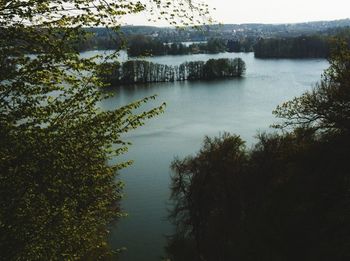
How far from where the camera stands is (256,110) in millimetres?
43500

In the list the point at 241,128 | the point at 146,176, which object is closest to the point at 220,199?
the point at 146,176

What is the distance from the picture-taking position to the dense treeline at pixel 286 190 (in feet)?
31.2

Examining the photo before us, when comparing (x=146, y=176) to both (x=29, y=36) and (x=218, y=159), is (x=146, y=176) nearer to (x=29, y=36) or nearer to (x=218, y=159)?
(x=218, y=159)

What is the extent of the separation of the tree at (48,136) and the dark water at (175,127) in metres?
12.8

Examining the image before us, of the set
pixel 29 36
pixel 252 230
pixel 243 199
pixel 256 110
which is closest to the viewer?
pixel 29 36

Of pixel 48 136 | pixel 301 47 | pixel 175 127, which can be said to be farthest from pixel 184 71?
pixel 48 136

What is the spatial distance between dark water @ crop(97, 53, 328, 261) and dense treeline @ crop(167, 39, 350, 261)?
8.54 feet

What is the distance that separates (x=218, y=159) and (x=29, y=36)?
42.2ft

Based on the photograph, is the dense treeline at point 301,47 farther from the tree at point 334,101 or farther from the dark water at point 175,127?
the tree at point 334,101

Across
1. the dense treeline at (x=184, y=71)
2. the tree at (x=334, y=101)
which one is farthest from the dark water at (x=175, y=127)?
the tree at (x=334, y=101)

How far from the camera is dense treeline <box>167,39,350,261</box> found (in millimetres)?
9500

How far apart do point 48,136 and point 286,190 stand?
803 centimetres

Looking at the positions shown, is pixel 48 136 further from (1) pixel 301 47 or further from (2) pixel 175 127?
(1) pixel 301 47

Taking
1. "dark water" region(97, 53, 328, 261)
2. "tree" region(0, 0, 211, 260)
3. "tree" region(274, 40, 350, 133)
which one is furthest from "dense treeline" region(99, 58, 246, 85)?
"tree" region(0, 0, 211, 260)
